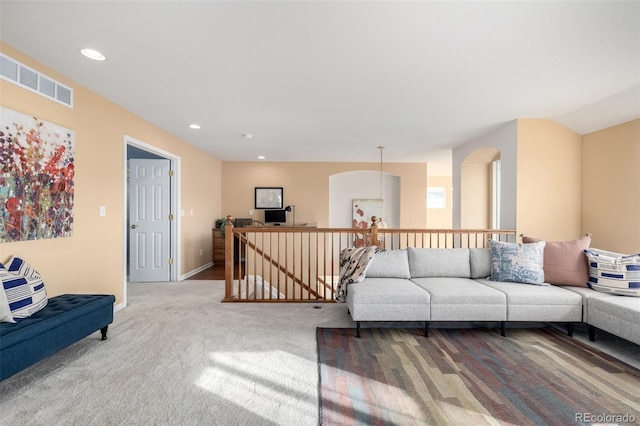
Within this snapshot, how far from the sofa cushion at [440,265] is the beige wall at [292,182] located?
14.2ft

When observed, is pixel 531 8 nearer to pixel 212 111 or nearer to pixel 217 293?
pixel 212 111

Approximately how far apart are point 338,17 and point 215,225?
611 centimetres

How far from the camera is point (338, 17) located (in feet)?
6.45

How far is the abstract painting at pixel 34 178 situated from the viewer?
236 cm

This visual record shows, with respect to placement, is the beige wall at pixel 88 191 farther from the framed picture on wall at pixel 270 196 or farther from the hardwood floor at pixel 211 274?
the framed picture on wall at pixel 270 196

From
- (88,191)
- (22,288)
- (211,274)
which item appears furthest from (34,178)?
(211,274)

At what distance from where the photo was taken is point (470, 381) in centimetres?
215

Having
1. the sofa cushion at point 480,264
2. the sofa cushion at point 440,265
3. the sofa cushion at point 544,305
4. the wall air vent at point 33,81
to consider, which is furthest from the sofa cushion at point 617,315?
the wall air vent at point 33,81

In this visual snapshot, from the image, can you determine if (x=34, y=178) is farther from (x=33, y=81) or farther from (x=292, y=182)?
(x=292, y=182)

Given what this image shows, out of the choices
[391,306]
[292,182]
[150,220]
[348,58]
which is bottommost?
[391,306]

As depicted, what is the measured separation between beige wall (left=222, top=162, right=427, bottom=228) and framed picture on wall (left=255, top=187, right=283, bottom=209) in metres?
0.13

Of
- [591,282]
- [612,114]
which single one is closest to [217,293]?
[591,282]

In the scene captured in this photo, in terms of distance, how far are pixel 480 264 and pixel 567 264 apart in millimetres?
810

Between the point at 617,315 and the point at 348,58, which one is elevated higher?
the point at 348,58
